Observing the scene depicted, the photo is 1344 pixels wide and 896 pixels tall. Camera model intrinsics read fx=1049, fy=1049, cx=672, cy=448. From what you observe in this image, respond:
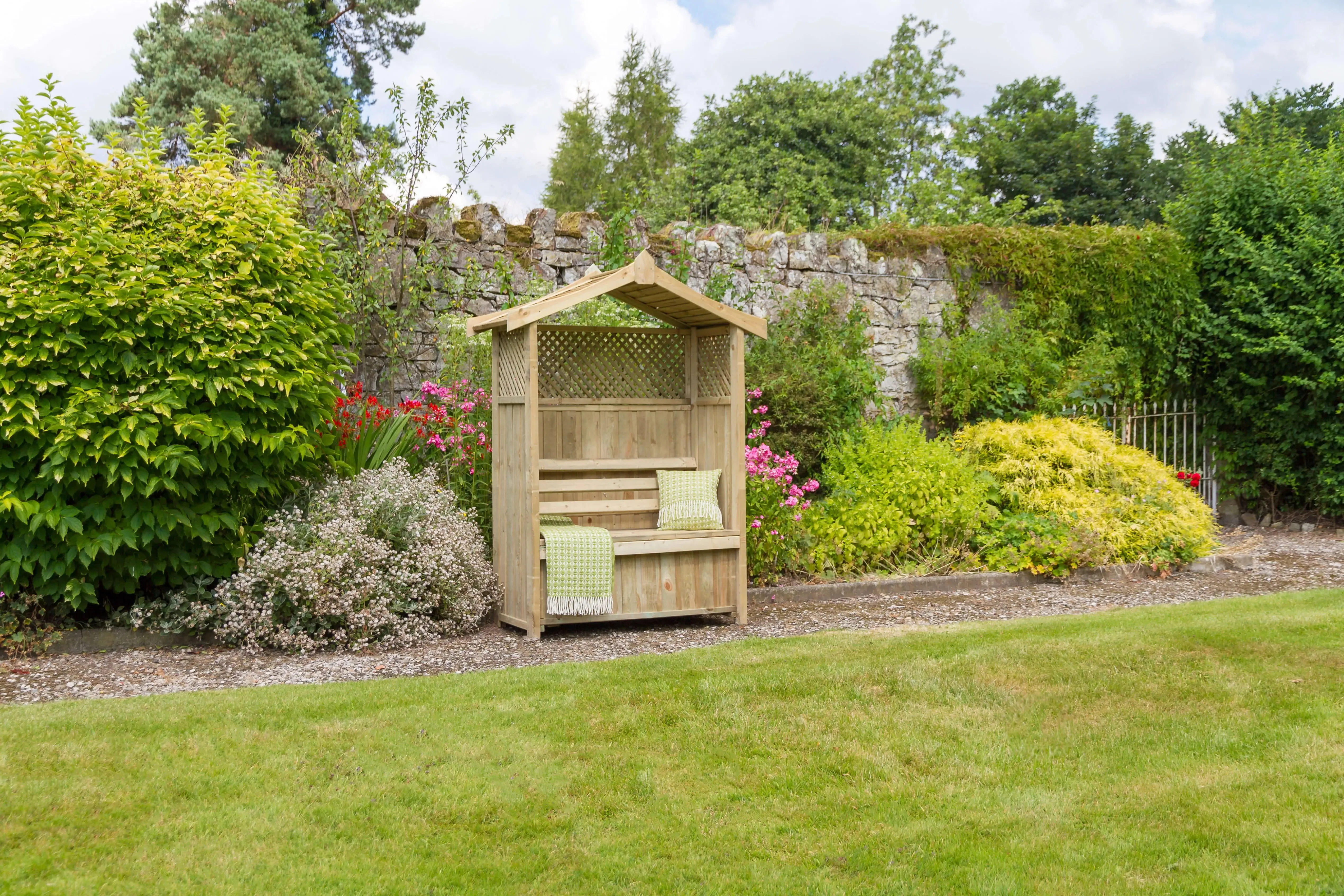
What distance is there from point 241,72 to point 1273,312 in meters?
17.2

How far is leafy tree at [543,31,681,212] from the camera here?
1181 inches

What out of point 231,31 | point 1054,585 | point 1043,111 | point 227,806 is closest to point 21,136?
point 227,806

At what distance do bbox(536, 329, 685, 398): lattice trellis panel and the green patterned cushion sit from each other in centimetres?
63

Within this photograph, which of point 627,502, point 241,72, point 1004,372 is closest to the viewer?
point 627,502

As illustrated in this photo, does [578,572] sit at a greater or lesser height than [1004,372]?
lesser

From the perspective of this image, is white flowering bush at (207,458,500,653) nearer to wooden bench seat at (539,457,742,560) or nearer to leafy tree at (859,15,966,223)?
wooden bench seat at (539,457,742,560)

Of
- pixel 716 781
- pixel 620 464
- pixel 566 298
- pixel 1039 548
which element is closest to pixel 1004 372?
pixel 1039 548

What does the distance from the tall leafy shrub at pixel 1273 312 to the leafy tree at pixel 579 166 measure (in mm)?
20882

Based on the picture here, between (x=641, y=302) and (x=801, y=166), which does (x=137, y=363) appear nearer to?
(x=641, y=302)

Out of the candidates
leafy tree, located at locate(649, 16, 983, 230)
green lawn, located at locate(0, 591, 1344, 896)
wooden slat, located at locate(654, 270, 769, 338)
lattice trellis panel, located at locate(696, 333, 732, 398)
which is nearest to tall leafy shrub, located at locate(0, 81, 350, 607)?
green lawn, located at locate(0, 591, 1344, 896)

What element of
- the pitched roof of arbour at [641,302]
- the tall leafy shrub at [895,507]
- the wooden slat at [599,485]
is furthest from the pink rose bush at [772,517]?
the pitched roof of arbour at [641,302]

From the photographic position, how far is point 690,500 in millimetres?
6461

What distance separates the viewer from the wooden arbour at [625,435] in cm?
584

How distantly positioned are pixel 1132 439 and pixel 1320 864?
8.41 m
